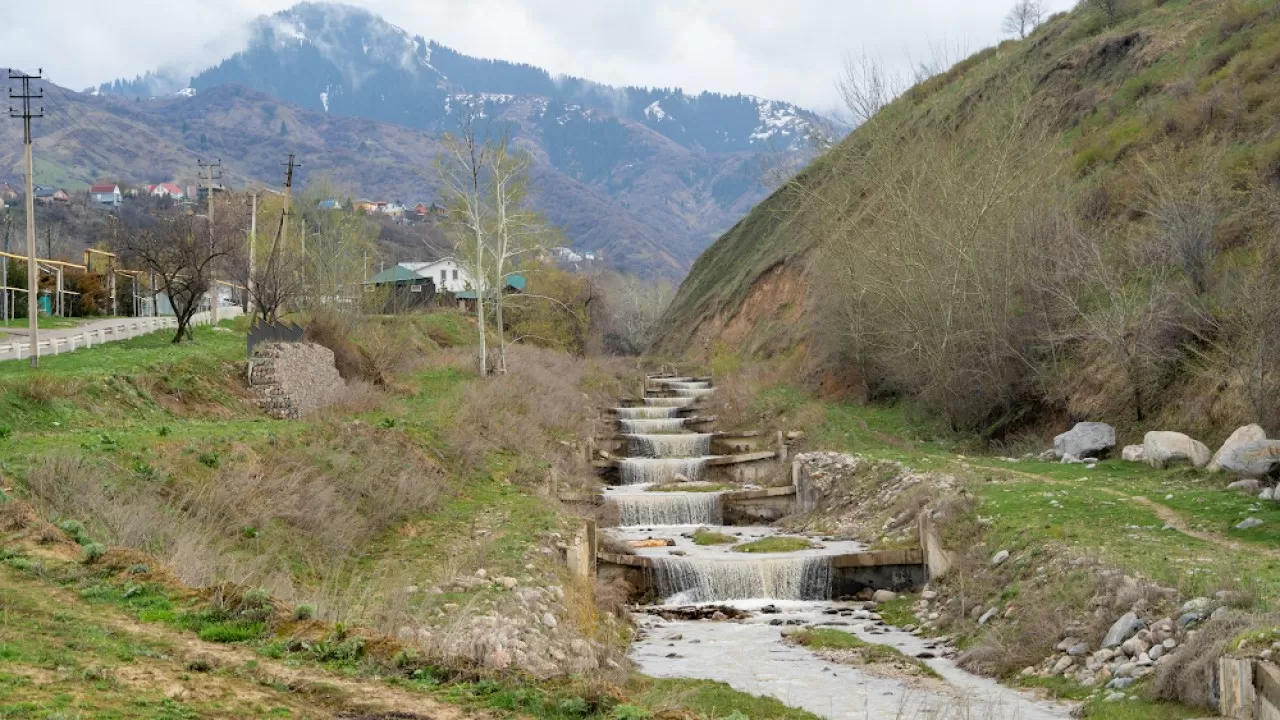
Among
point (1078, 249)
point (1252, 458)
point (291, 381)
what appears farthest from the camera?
point (291, 381)

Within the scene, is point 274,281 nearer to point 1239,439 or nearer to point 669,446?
point 669,446

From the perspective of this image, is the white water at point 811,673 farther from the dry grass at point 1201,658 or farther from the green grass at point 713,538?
the green grass at point 713,538

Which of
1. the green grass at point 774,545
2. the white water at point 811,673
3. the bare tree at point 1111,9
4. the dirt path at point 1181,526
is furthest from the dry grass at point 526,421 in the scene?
the bare tree at point 1111,9

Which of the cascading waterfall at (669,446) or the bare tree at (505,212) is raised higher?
the bare tree at (505,212)

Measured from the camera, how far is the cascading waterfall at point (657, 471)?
36603 millimetres

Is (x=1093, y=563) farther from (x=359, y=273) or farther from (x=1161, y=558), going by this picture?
(x=359, y=273)

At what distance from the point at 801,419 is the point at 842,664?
22680 mm

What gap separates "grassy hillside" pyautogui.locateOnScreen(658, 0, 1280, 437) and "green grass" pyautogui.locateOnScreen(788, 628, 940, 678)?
9726 millimetres

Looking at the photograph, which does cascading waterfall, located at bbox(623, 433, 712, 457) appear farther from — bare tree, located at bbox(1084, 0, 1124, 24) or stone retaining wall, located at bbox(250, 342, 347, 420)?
bare tree, located at bbox(1084, 0, 1124, 24)

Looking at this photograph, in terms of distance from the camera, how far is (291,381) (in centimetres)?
3188

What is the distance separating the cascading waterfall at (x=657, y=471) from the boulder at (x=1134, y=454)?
50.4 ft

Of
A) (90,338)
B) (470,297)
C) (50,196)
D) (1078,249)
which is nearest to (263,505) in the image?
(1078,249)

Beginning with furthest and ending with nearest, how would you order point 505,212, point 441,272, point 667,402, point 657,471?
point 441,272 → point 667,402 → point 505,212 → point 657,471

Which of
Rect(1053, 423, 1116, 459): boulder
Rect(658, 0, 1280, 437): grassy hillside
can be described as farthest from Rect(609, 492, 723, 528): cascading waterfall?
Rect(1053, 423, 1116, 459): boulder
